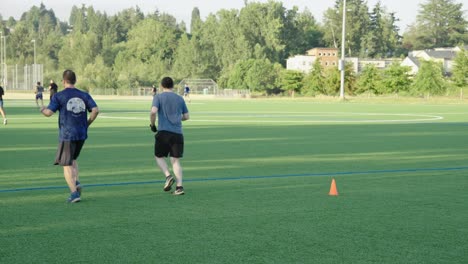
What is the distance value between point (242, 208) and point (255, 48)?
123767mm

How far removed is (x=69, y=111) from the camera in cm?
930

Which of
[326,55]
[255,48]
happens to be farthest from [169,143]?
[326,55]

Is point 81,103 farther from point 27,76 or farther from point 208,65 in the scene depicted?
point 208,65

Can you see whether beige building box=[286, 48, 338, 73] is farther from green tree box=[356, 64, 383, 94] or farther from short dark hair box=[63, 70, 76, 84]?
short dark hair box=[63, 70, 76, 84]

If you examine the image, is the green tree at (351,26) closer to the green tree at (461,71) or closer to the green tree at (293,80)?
the green tree at (293,80)

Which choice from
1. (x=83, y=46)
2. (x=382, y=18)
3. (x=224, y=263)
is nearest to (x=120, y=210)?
(x=224, y=263)

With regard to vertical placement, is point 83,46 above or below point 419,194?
above

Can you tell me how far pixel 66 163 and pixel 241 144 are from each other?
1011 cm

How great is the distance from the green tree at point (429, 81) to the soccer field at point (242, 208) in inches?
2579

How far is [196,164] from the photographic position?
1427 cm

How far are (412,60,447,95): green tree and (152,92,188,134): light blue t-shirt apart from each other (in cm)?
7443

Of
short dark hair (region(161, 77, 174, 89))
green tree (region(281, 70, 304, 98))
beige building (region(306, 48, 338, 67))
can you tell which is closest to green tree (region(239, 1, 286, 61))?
beige building (region(306, 48, 338, 67))

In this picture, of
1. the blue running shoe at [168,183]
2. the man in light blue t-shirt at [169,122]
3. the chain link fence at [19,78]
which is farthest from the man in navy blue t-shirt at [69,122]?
the chain link fence at [19,78]

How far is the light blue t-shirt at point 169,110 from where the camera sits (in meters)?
10.2
